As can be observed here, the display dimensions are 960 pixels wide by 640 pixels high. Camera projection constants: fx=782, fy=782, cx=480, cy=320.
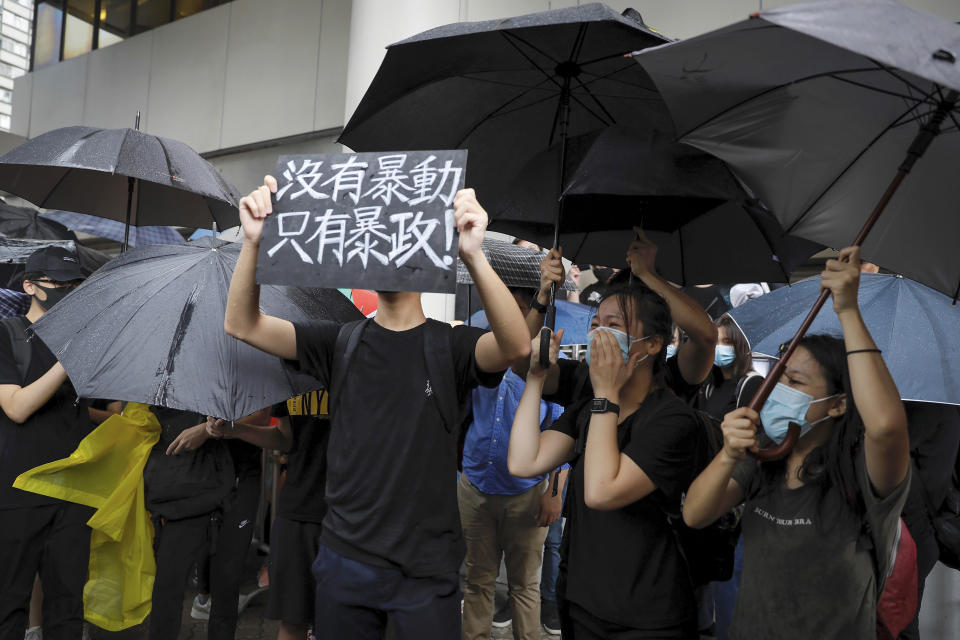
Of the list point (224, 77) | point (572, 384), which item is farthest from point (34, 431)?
point (224, 77)

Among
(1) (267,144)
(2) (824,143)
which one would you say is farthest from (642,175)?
(1) (267,144)

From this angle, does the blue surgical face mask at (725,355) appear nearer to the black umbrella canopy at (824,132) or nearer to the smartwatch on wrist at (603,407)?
the black umbrella canopy at (824,132)

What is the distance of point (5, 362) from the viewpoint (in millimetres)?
3852

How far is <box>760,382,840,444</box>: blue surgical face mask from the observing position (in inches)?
95.7

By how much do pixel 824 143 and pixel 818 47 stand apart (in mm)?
368

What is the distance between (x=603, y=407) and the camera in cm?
249

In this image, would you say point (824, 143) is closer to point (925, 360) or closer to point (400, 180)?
point (925, 360)

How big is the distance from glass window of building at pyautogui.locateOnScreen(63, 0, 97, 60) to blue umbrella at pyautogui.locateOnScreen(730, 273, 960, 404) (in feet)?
43.4

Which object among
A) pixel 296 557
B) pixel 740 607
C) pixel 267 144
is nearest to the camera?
pixel 740 607

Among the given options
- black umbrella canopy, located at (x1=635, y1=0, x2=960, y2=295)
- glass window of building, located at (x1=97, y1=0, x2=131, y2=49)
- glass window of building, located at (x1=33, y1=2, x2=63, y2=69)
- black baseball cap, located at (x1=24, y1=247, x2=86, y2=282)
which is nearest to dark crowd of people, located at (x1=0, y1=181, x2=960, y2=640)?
black umbrella canopy, located at (x1=635, y1=0, x2=960, y2=295)

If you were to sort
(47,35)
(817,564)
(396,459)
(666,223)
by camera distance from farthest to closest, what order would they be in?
(47,35), (666,223), (396,459), (817,564)

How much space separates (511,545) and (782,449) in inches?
97.3

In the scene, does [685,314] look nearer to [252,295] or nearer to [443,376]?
[443,376]

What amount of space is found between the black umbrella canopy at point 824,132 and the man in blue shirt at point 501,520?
6.47 feet
